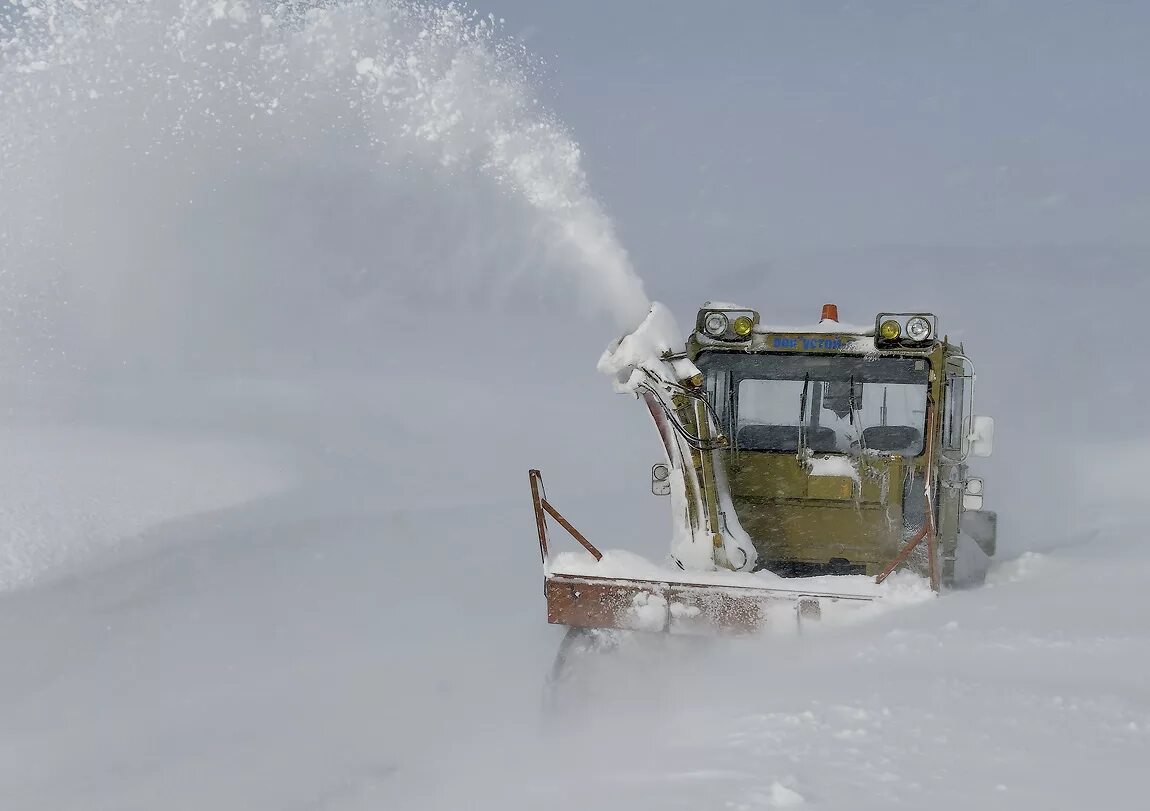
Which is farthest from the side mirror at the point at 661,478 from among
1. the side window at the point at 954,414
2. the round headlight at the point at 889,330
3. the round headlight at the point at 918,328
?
the side window at the point at 954,414

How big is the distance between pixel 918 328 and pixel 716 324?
141 centimetres

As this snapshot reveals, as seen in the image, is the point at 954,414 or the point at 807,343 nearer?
the point at 807,343

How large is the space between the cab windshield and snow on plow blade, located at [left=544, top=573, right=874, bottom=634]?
147 cm

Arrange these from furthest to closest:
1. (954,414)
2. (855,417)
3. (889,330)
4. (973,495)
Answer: (954,414), (973,495), (855,417), (889,330)

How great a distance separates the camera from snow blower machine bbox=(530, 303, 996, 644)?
737 centimetres

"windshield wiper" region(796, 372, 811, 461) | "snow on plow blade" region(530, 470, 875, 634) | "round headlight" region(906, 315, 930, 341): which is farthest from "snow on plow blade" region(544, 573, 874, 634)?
"round headlight" region(906, 315, 930, 341)

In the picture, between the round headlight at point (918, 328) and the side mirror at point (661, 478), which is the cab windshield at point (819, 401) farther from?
the side mirror at point (661, 478)

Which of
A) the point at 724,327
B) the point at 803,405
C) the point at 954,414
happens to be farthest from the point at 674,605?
the point at 954,414

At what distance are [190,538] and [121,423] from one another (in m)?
8.20

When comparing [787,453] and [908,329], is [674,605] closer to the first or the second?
[787,453]

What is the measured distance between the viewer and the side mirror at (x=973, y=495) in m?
8.11

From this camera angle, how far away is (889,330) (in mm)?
7797

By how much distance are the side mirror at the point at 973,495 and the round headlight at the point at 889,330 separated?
1.39m

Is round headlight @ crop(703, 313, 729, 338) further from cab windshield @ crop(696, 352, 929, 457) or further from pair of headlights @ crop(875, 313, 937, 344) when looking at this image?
pair of headlights @ crop(875, 313, 937, 344)
